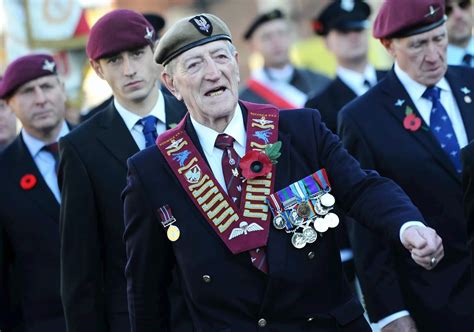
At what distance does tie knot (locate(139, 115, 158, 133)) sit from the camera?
22.0 feet

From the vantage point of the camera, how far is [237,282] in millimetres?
5215

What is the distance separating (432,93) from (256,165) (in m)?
1.88

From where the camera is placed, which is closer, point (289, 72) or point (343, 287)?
point (343, 287)

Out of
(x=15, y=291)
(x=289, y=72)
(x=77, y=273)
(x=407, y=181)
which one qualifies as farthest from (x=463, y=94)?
(x=289, y=72)

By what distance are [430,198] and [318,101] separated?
2.50 meters

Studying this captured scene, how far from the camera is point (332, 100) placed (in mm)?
8977

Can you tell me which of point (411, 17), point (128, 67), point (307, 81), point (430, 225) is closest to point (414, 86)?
point (411, 17)

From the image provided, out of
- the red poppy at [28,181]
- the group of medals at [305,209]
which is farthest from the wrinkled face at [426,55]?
the red poppy at [28,181]

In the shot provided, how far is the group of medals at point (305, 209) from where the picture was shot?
5207 millimetres

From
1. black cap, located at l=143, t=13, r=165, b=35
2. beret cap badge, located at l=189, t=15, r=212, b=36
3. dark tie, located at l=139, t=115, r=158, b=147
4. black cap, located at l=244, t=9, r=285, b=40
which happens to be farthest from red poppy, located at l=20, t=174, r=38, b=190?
black cap, located at l=244, t=9, r=285, b=40

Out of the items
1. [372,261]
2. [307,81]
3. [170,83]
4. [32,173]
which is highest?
[170,83]

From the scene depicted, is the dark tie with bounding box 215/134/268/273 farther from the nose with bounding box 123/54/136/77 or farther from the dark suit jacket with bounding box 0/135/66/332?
the dark suit jacket with bounding box 0/135/66/332

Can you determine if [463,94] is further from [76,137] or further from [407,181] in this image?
[76,137]

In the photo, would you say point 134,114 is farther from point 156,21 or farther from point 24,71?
point 156,21
